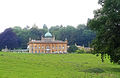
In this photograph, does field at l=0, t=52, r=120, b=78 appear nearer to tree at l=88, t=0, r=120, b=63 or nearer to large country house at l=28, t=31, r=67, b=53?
tree at l=88, t=0, r=120, b=63

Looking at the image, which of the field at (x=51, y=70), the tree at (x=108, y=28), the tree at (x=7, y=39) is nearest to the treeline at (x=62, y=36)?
the tree at (x=7, y=39)

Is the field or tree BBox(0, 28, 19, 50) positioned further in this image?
tree BBox(0, 28, 19, 50)

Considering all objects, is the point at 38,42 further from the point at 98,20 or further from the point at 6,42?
the point at 98,20

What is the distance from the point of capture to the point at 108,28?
32.6m

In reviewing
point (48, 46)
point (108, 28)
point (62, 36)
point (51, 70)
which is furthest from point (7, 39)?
point (51, 70)

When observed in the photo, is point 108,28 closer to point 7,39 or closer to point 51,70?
point 51,70

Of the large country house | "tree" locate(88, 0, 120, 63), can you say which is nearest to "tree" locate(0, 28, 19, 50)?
the large country house

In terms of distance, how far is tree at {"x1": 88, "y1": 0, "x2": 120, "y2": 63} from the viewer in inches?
1248

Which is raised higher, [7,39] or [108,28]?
[7,39]

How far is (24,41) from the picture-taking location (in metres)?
126

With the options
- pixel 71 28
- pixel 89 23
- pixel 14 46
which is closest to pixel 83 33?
pixel 71 28

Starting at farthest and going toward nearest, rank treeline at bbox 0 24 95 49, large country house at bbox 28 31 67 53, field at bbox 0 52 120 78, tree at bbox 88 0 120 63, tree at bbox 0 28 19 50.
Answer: treeline at bbox 0 24 95 49
tree at bbox 0 28 19 50
large country house at bbox 28 31 67 53
tree at bbox 88 0 120 63
field at bbox 0 52 120 78

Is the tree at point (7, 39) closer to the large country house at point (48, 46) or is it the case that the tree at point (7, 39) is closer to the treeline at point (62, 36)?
the treeline at point (62, 36)

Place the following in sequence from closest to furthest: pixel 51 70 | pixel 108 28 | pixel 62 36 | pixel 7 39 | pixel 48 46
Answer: pixel 51 70
pixel 108 28
pixel 48 46
pixel 7 39
pixel 62 36
